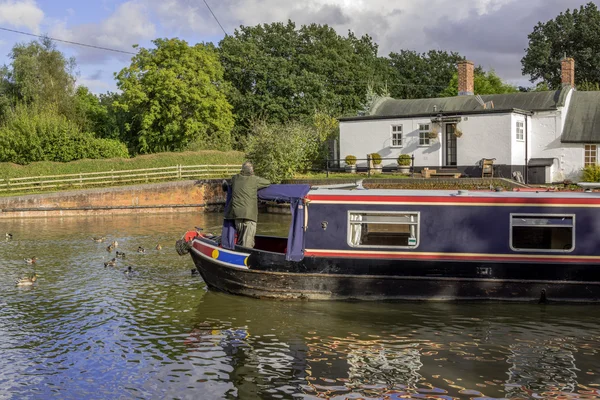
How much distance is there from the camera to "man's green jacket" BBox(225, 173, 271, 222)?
15.3 metres

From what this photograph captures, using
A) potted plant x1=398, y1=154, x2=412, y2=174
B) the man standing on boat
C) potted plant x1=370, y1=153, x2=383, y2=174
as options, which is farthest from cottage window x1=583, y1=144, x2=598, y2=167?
the man standing on boat

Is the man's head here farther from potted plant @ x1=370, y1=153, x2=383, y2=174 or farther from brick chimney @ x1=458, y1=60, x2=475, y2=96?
brick chimney @ x1=458, y1=60, x2=475, y2=96

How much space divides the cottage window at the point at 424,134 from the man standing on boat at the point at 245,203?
24310 millimetres

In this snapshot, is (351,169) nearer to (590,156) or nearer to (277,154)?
(277,154)

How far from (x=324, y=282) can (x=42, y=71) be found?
175ft

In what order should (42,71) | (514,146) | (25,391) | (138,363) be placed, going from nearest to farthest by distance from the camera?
(25,391)
(138,363)
(514,146)
(42,71)

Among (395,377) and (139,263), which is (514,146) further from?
(395,377)

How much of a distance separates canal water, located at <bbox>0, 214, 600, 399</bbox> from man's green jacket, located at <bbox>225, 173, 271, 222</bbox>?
185cm

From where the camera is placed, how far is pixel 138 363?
11219mm

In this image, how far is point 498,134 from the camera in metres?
36.7

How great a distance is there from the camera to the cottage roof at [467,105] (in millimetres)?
38094

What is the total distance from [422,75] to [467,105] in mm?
39538

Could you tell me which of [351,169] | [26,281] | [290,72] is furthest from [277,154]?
[290,72]

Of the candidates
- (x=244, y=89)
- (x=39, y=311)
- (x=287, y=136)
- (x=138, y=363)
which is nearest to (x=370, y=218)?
(x=138, y=363)
